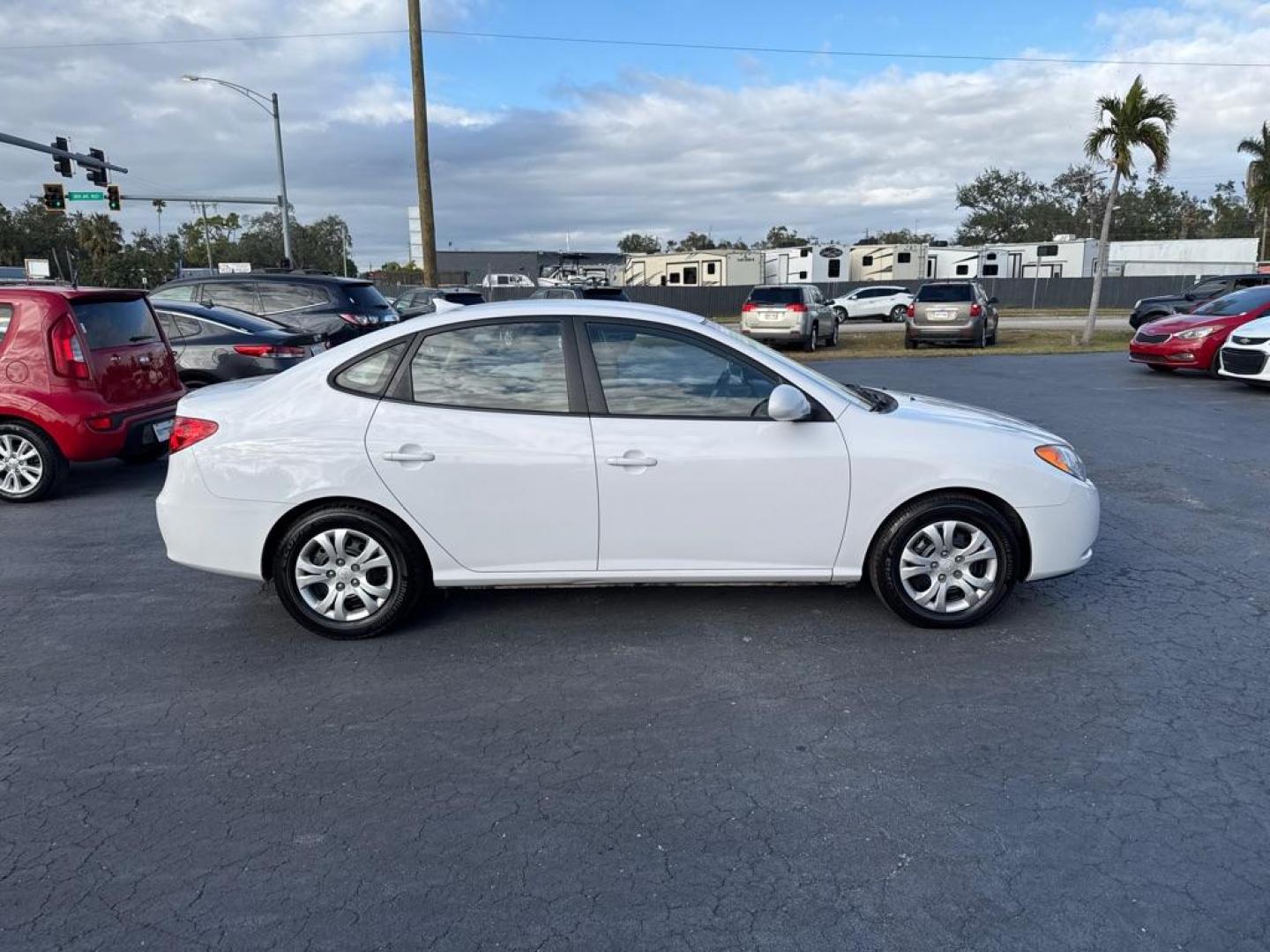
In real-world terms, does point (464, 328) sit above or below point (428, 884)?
above

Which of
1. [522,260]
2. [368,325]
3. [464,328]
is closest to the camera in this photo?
[464,328]

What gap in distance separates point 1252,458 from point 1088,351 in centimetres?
1306

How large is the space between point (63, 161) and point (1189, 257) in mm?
51078

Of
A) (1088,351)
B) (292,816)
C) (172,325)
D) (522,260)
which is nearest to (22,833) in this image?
(292,816)

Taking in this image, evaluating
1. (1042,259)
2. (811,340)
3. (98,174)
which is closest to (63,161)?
(98,174)

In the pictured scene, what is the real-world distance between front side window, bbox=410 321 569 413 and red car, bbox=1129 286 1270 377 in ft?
43.5

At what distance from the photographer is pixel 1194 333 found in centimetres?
1467

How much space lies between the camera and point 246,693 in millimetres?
3982

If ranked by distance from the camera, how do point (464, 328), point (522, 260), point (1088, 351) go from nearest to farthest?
point (464, 328) → point (1088, 351) → point (522, 260)

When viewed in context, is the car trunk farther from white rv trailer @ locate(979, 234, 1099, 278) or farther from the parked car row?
white rv trailer @ locate(979, 234, 1099, 278)

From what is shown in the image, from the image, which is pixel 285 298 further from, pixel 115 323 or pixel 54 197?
pixel 54 197

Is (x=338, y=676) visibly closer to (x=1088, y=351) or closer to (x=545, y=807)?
(x=545, y=807)

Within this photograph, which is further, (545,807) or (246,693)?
(246,693)

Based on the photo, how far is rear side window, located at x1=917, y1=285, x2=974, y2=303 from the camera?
856 inches
